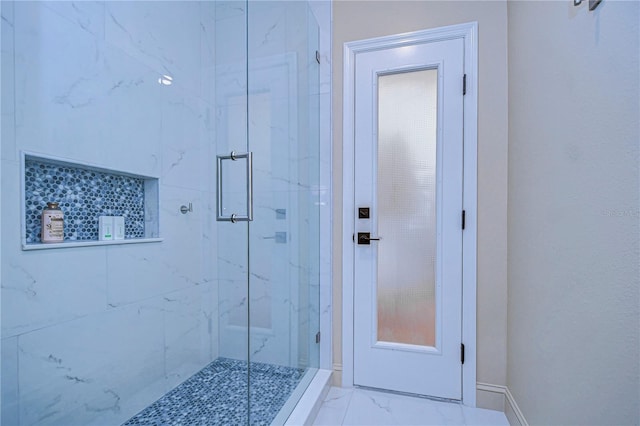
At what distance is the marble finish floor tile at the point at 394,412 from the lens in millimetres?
1608

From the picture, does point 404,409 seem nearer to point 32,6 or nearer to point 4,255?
point 4,255

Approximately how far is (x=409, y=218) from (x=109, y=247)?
164cm

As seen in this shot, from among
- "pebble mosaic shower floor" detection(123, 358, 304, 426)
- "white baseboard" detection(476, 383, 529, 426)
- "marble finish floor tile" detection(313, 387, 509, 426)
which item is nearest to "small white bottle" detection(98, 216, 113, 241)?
"pebble mosaic shower floor" detection(123, 358, 304, 426)

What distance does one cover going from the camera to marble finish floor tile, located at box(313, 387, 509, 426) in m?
1.61

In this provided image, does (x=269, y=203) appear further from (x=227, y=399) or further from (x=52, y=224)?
(x=227, y=399)

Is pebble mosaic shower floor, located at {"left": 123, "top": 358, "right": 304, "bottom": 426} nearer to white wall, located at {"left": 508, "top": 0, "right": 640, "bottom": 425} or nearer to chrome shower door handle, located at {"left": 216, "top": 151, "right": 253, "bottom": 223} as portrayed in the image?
chrome shower door handle, located at {"left": 216, "top": 151, "right": 253, "bottom": 223}

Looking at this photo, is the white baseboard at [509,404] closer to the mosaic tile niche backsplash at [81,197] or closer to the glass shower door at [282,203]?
the glass shower door at [282,203]

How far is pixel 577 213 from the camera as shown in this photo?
1.00 meters

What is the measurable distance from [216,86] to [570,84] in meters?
1.96

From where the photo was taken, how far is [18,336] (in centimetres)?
120

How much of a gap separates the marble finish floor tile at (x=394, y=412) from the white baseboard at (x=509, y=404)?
0.18 feet

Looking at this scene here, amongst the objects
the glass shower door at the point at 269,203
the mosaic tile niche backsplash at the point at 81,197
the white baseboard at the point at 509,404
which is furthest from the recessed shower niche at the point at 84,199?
the white baseboard at the point at 509,404

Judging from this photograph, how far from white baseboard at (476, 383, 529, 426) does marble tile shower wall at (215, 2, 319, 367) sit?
986 millimetres

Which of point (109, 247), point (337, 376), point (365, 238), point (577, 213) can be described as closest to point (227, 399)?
point (337, 376)
